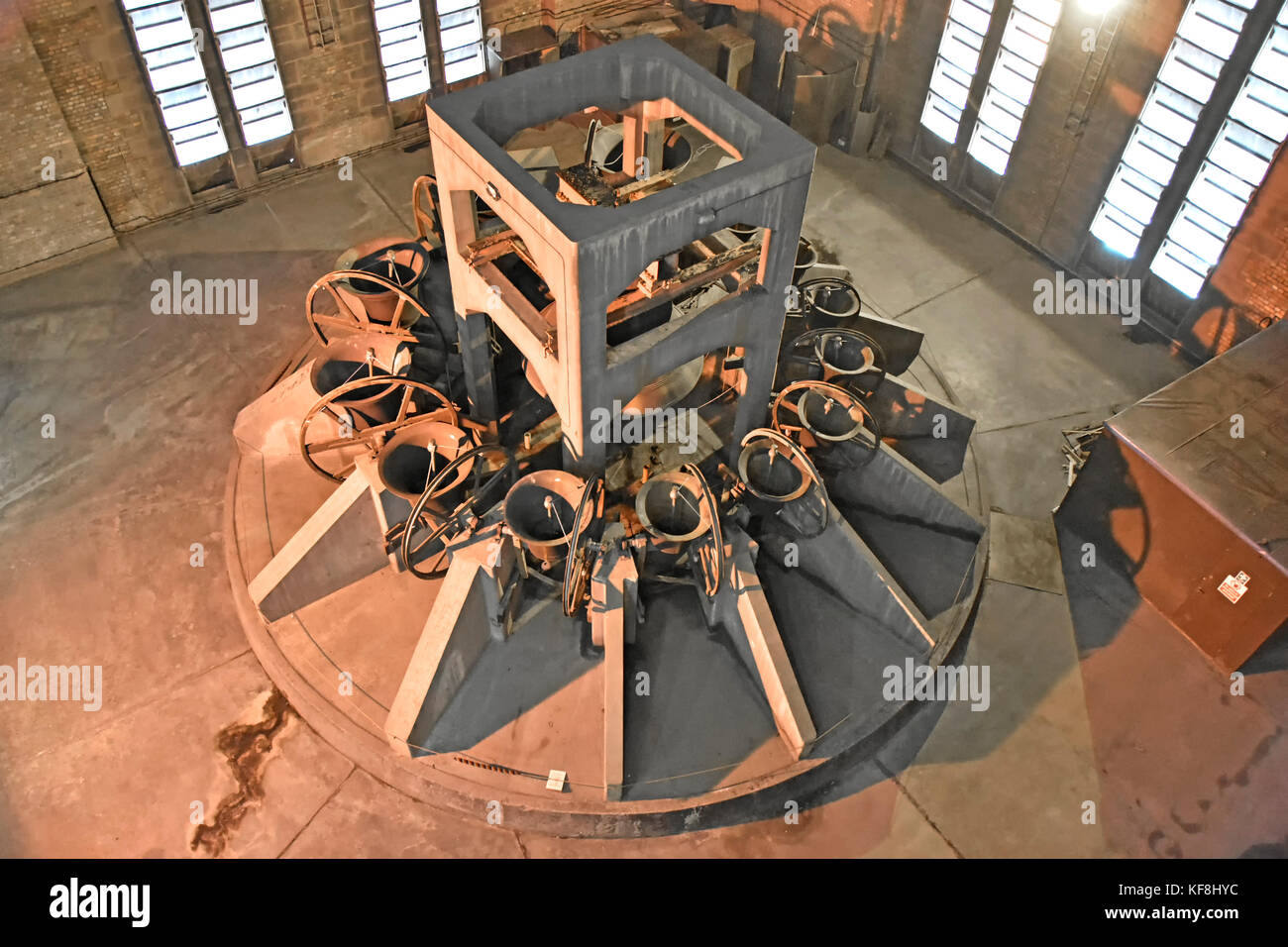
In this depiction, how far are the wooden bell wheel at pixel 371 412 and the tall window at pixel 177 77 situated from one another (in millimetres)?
7220

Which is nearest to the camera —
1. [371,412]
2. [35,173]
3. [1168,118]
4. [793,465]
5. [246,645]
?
[246,645]

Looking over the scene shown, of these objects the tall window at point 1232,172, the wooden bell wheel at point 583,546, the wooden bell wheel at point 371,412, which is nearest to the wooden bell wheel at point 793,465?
the wooden bell wheel at point 583,546

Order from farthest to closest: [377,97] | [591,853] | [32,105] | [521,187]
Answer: [377,97] < [32,105] < [591,853] < [521,187]

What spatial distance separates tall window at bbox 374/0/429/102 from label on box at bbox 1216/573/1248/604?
1617cm

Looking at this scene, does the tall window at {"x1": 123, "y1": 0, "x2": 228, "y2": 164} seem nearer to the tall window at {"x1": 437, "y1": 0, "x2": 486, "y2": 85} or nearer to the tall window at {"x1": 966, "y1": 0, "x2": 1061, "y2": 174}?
the tall window at {"x1": 437, "y1": 0, "x2": 486, "y2": 85}

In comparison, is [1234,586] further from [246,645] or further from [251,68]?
[251,68]

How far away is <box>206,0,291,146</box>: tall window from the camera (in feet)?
50.4

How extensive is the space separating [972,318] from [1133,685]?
269 inches

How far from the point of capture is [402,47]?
57.9 ft

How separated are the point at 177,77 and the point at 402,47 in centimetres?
413

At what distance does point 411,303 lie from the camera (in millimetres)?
12797

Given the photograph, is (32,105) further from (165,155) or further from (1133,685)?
(1133,685)

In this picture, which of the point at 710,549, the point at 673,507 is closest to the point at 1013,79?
the point at 673,507
